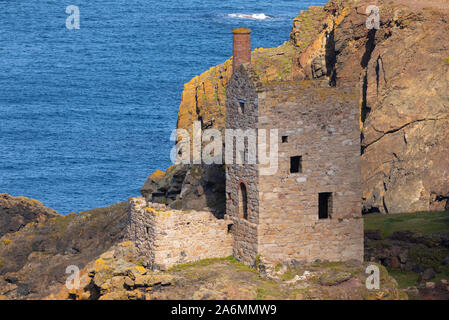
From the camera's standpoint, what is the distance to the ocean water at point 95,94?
125125 millimetres

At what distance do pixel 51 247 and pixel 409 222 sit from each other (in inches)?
955

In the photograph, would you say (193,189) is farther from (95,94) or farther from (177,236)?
(95,94)

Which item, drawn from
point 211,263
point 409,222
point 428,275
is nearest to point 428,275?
point 428,275

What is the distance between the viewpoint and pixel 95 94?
6284 inches

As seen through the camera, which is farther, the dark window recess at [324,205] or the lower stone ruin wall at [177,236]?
the dark window recess at [324,205]

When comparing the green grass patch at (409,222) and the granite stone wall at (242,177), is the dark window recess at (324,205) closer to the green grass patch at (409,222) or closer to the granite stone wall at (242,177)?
the granite stone wall at (242,177)

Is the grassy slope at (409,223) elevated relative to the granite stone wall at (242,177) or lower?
lower

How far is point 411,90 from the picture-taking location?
77312 millimetres

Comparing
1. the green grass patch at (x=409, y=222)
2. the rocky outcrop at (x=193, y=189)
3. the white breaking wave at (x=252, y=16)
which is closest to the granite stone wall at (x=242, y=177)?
the rocky outcrop at (x=193, y=189)

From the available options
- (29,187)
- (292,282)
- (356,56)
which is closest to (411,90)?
(356,56)

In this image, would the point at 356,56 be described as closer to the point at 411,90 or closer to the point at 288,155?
the point at 411,90

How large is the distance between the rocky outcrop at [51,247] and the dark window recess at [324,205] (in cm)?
1614
